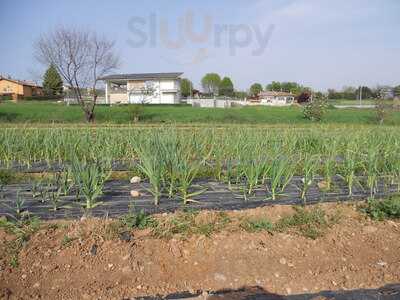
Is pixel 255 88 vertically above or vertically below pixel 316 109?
above

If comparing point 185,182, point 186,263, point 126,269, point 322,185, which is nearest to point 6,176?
point 185,182

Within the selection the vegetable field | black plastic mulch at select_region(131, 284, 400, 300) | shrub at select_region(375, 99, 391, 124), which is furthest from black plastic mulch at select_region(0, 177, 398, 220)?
shrub at select_region(375, 99, 391, 124)

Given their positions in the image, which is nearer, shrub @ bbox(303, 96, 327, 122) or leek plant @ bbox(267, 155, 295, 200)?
leek plant @ bbox(267, 155, 295, 200)

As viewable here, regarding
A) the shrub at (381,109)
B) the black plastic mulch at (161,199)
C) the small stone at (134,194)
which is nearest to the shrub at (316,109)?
the shrub at (381,109)

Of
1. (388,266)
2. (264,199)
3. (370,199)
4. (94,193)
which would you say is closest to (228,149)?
(264,199)

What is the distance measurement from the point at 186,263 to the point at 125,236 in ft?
1.77

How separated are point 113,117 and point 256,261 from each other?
21467 millimetres

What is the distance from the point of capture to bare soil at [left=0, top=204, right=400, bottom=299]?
89.0 inches

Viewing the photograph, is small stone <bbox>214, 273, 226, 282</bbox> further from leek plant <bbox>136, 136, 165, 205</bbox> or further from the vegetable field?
leek plant <bbox>136, 136, 165, 205</bbox>

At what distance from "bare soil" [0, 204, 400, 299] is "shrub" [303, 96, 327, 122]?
2194 cm

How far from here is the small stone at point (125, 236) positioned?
8.63 feet

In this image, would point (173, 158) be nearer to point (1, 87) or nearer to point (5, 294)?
point (5, 294)

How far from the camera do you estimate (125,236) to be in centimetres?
266

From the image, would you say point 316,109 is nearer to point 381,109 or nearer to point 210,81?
point 381,109
